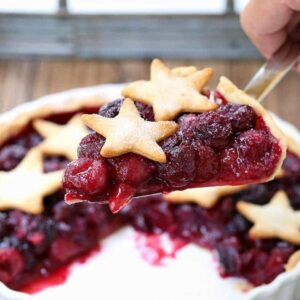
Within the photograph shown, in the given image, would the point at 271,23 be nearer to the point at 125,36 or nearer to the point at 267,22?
the point at 267,22

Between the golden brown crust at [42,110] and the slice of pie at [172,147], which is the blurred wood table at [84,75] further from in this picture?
the slice of pie at [172,147]

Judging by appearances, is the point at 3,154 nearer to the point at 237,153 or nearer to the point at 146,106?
the point at 146,106

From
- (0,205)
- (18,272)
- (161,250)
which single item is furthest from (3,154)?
→ (161,250)

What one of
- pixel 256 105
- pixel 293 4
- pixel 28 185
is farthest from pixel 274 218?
pixel 28 185

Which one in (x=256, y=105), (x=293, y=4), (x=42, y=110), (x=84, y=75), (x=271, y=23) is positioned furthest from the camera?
(x=84, y=75)

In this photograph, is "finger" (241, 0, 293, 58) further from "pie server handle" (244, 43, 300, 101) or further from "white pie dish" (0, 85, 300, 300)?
"white pie dish" (0, 85, 300, 300)
